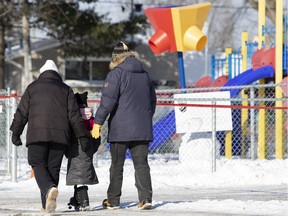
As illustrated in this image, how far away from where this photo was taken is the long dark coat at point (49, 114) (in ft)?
29.9

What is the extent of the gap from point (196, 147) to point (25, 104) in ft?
25.0

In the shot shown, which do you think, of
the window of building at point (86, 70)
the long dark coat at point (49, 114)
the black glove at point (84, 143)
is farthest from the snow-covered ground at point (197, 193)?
the window of building at point (86, 70)

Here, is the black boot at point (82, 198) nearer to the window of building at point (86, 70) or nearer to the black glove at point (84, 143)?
the black glove at point (84, 143)

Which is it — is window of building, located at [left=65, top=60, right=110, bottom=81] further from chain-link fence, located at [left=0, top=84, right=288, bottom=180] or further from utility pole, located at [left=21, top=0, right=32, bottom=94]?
chain-link fence, located at [left=0, top=84, right=288, bottom=180]

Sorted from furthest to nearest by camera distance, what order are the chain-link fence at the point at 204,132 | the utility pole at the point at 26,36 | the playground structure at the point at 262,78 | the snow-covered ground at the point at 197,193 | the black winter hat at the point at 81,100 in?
the utility pole at the point at 26,36
the playground structure at the point at 262,78
the chain-link fence at the point at 204,132
the black winter hat at the point at 81,100
the snow-covered ground at the point at 197,193

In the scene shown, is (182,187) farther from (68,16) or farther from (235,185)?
(68,16)

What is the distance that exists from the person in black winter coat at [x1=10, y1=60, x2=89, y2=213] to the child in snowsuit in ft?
0.47

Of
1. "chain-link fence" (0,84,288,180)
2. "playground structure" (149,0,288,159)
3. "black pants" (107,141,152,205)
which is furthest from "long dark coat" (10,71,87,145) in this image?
"playground structure" (149,0,288,159)

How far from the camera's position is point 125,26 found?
107ft

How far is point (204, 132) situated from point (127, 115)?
24.1 feet

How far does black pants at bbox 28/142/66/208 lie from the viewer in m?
9.11

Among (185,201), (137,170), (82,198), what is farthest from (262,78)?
(82,198)

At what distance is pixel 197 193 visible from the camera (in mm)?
12156

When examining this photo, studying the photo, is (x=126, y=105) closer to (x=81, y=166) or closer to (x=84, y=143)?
(x=84, y=143)
